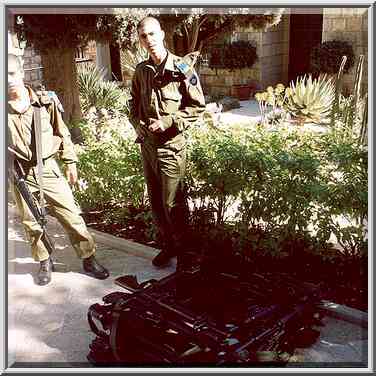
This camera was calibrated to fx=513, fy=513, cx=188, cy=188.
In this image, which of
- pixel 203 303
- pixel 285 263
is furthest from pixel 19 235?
pixel 285 263

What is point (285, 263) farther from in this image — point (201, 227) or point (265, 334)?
point (265, 334)

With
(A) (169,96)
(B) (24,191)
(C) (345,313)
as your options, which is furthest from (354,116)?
(B) (24,191)

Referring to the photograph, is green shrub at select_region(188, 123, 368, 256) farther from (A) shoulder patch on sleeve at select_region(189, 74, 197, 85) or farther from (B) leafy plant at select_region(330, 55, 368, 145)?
(A) shoulder patch on sleeve at select_region(189, 74, 197, 85)

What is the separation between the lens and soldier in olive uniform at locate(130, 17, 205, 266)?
407 cm

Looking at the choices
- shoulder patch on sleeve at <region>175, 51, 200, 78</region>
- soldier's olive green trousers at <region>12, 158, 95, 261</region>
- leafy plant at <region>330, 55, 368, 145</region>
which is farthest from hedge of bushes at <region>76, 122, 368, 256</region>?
soldier's olive green trousers at <region>12, 158, 95, 261</region>

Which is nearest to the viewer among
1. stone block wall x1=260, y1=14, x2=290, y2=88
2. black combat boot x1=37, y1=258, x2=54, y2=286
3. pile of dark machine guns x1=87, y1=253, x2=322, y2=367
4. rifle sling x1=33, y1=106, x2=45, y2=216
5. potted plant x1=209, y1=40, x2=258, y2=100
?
pile of dark machine guns x1=87, y1=253, x2=322, y2=367

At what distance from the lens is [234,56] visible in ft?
43.7

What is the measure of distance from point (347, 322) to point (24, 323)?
2.46 m

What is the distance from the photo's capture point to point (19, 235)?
4766 millimetres

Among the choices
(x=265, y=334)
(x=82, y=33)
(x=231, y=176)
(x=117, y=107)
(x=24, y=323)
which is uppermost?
(x=82, y=33)

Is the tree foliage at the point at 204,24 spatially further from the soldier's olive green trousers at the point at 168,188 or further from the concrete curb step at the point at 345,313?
the concrete curb step at the point at 345,313

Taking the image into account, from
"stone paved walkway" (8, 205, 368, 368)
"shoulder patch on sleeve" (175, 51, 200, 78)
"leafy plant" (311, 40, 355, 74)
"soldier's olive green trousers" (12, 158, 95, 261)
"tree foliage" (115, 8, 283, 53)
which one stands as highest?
"leafy plant" (311, 40, 355, 74)

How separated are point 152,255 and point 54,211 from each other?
1052 mm

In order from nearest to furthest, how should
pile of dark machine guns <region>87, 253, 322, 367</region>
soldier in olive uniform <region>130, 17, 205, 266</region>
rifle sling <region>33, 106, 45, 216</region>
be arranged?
1. pile of dark machine guns <region>87, 253, 322, 367</region>
2. soldier in olive uniform <region>130, 17, 205, 266</region>
3. rifle sling <region>33, 106, 45, 216</region>
